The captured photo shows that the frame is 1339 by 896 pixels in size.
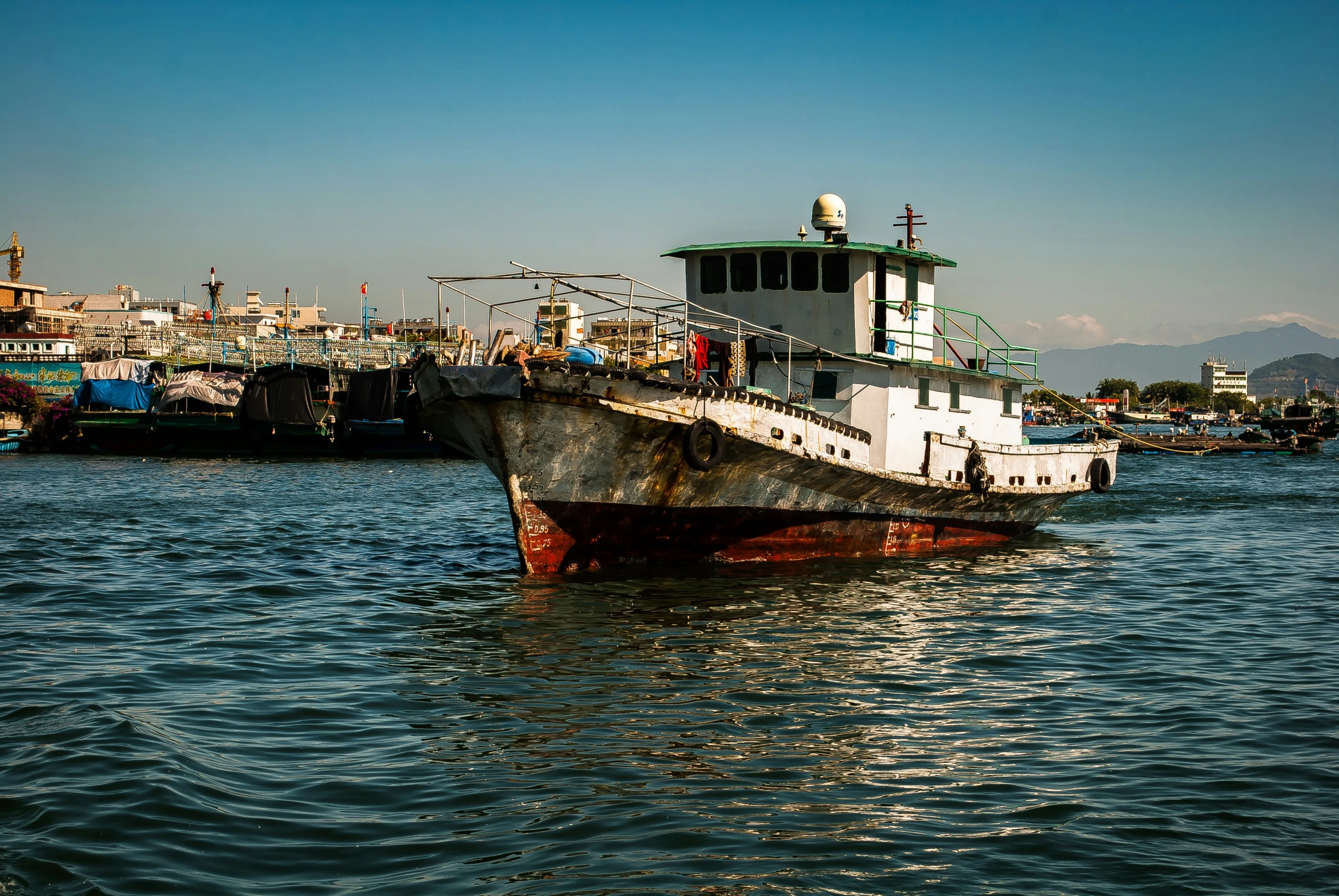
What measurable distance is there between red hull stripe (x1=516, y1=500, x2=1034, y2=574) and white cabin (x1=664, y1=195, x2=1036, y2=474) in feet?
5.73

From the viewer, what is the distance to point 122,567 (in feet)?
50.3

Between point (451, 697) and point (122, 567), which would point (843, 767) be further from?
point (122, 567)

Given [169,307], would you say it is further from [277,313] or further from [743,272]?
[743,272]

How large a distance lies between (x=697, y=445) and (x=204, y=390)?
37.3 m

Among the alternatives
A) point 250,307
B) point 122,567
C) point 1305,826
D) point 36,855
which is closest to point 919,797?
point 1305,826

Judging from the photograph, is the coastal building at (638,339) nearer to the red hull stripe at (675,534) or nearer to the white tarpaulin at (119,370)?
the red hull stripe at (675,534)

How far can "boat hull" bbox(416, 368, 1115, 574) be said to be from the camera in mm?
13094

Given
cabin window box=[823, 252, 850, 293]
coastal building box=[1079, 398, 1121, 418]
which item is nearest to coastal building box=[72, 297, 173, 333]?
cabin window box=[823, 252, 850, 293]

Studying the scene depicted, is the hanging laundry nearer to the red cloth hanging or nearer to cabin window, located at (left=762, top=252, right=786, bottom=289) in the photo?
the red cloth hanging

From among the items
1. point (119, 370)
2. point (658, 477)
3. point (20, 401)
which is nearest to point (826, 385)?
point (658, 477)

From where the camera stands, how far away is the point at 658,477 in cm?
1364

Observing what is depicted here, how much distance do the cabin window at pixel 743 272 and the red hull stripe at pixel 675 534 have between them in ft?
14.0

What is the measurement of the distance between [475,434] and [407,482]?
20105mm

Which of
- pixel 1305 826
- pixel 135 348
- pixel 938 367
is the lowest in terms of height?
pixel 1305 826
